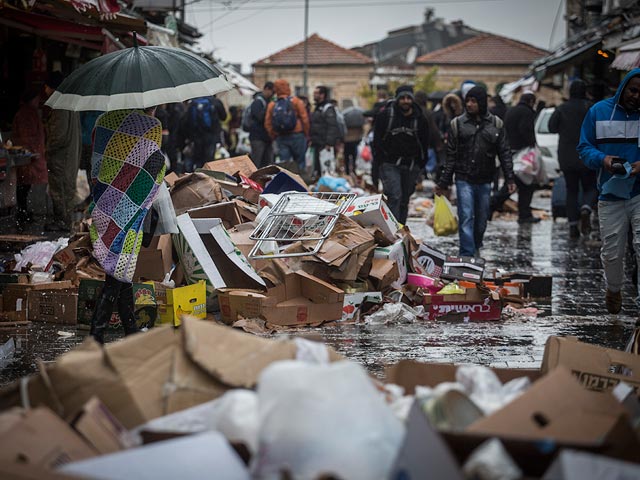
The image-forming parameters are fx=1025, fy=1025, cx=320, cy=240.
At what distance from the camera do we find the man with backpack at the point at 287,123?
1897 centimetres

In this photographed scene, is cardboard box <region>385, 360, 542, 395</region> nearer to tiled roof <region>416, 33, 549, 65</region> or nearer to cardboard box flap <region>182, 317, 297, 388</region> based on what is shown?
cardboard box flap <region>182, 317, 297, 388</region>

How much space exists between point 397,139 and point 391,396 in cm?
946

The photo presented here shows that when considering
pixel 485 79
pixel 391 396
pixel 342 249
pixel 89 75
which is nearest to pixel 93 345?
pixel 391 396

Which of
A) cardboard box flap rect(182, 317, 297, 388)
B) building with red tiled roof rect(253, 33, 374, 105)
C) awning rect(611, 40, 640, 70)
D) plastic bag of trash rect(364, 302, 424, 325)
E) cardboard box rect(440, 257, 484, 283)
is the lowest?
plastic bag of trash rect(364, 302, 424, 325)

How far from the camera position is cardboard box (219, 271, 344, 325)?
820cm

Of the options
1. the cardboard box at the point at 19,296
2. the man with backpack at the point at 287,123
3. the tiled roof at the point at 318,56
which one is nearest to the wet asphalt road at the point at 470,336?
the cardboard box at the point at 19,296

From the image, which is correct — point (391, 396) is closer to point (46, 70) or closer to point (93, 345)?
point (93, 345)

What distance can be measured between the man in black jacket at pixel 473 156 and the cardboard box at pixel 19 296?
4.85 m

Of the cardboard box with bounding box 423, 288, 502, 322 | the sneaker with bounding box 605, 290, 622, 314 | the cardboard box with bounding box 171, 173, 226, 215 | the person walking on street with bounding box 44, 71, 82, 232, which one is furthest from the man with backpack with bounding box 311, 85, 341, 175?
the sneaker with bounding box 605, 290, 622, 314

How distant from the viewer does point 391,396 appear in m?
3.65

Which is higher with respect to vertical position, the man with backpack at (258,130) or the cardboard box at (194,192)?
the man with backpack at (258,130)

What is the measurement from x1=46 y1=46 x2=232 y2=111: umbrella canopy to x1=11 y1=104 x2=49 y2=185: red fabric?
7421 millimetres

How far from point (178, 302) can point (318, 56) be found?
2580 inches

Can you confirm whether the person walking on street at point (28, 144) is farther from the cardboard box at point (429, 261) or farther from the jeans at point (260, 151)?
the cardboard box at point (429, 261)
